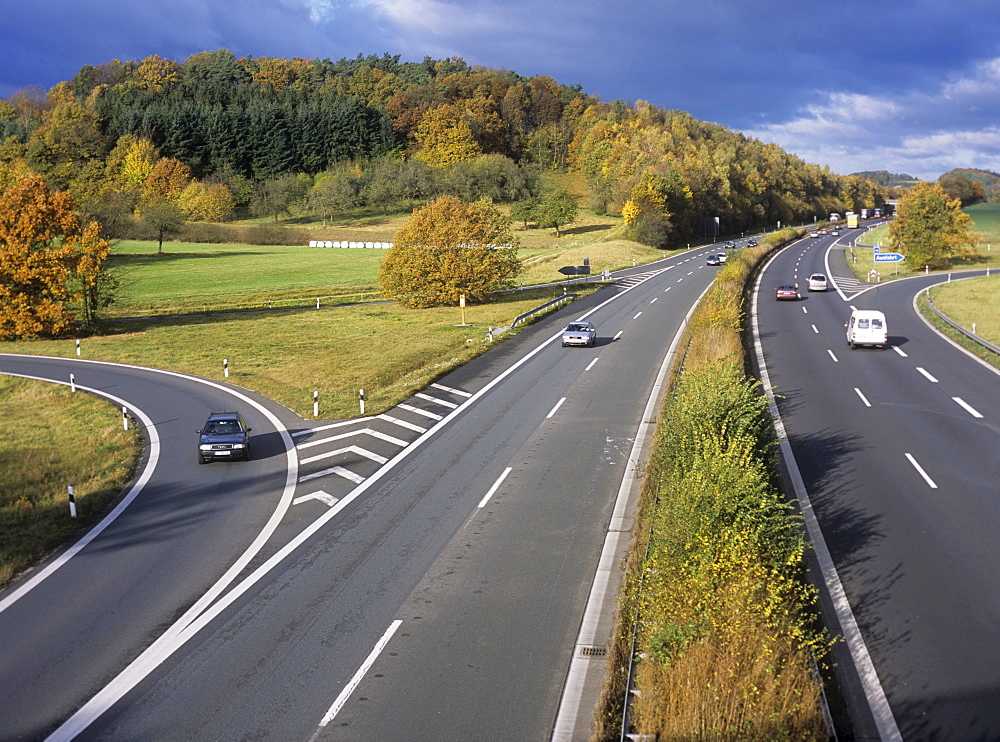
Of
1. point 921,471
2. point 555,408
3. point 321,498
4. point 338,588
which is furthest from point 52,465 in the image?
point 921,471

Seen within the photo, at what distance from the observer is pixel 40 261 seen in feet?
161

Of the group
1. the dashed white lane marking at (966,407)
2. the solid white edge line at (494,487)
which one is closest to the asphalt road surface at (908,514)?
the dashed white lane marking at (966,407)

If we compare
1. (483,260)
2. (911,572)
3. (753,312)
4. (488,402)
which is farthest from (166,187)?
(911,572)

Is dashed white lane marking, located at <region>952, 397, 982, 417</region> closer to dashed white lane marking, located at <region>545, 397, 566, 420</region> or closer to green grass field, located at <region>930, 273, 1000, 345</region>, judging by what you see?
dashed white lane marking, located at <region>545, 397, 566, 420</region>

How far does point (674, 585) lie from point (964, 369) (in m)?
28.6

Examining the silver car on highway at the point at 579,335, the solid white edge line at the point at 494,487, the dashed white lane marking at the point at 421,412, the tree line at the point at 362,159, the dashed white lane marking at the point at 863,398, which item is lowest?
the solid white edge line at the point at 494,487

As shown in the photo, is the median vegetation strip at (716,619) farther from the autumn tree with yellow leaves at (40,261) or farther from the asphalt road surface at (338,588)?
the autumn tree with yellow leaves at (40,261)

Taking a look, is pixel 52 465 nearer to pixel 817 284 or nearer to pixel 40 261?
pixel 40 261

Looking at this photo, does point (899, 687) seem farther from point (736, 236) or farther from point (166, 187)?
point (166, 187)

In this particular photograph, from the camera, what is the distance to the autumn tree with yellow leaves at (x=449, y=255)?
5838 centimetres

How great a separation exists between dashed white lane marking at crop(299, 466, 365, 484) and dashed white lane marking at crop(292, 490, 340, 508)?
42.1 inches

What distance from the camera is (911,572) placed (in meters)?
14.4

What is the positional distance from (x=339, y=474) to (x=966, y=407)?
66.4ft

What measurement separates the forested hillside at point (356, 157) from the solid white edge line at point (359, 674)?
3865 inches
